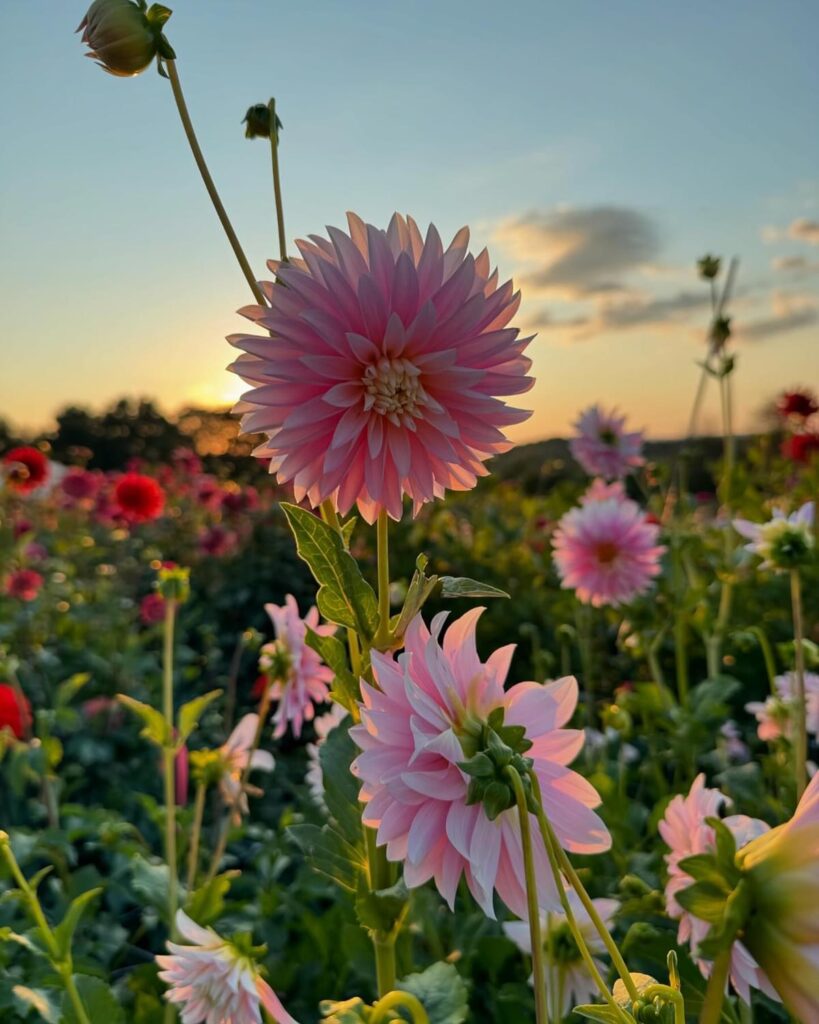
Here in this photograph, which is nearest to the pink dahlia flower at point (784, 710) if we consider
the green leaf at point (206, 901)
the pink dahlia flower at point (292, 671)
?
the pink dahlia flower at point (292, 671)

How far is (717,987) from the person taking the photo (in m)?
0.38

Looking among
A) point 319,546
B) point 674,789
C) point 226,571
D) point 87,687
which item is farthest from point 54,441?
point 319,546

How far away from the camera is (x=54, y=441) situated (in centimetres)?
1009

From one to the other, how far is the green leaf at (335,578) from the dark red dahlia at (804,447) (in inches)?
142

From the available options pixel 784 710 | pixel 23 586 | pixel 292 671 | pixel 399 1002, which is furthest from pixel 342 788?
pixel 23 586

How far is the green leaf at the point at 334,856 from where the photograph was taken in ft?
1.96

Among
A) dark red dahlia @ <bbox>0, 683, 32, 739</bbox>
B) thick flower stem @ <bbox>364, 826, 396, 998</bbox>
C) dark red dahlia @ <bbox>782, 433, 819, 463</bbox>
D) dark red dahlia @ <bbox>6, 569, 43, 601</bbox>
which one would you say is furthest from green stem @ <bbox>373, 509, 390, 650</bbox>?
dark red dahlia @ <bbox>782, 433, 819, 463</bbox>

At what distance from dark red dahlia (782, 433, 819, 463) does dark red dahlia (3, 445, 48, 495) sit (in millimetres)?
2966

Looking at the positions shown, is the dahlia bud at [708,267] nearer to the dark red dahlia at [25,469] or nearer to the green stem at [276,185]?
A: the green stem at [276,185]

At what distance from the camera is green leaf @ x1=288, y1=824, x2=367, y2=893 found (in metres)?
0.60

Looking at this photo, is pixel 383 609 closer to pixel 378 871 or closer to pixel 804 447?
pixel 378 871

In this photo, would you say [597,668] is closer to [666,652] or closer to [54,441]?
[666,652]

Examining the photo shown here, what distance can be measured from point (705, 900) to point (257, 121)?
0.58m

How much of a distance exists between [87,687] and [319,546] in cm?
221
